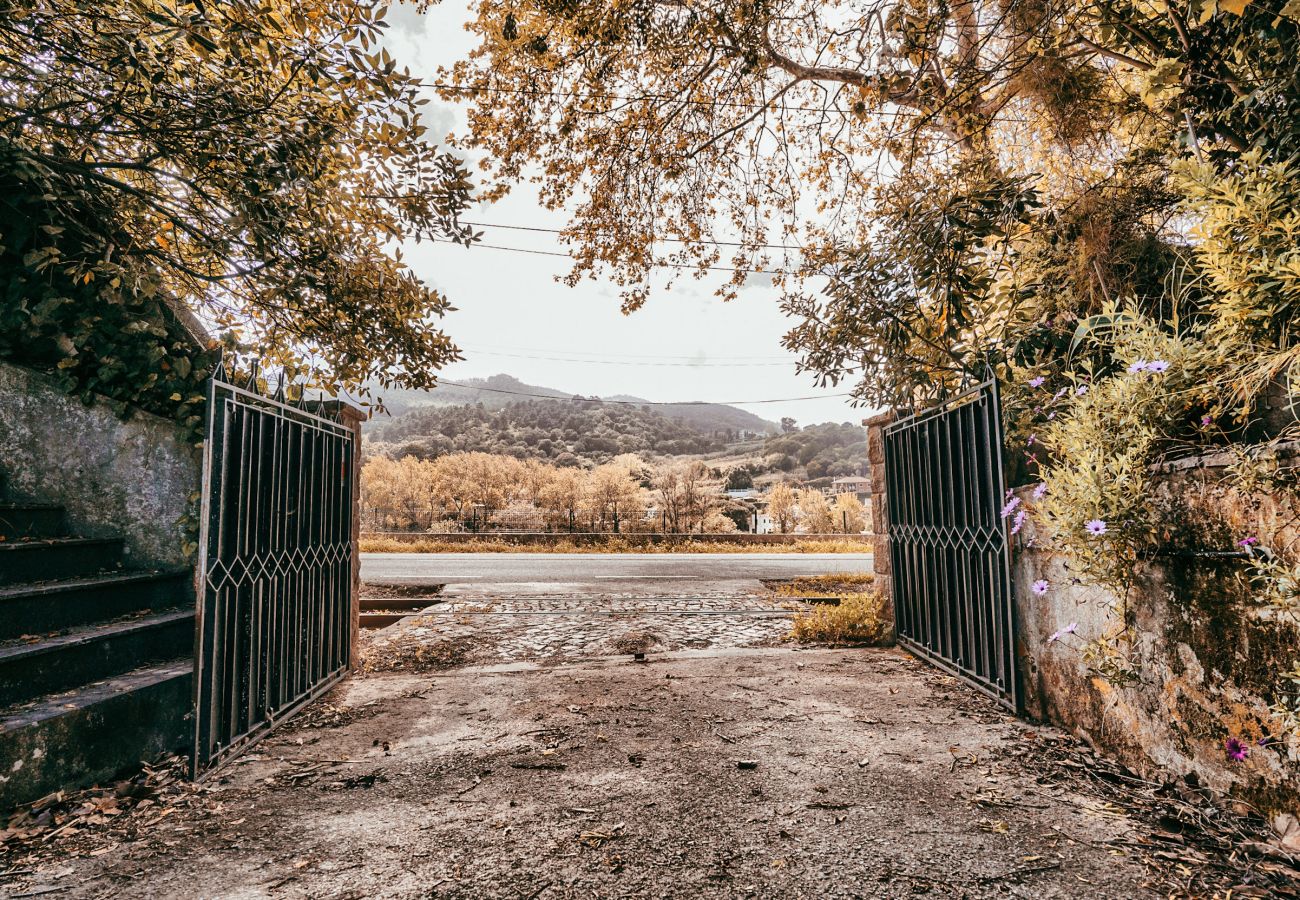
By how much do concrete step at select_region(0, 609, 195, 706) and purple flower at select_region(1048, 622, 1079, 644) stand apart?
5.12 m

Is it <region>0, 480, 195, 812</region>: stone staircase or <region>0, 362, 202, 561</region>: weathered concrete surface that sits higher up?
<region>0, 362, 202, 561</region>: weathered concrete surface

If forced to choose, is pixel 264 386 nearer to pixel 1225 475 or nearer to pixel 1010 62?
pixel 1225 475

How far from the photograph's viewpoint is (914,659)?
5359 mm

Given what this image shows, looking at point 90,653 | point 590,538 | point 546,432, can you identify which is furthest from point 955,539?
point 546,432

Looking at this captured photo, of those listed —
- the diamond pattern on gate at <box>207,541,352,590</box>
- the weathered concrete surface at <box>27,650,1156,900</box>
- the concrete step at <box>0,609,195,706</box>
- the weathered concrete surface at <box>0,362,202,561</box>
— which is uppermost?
the weathered concrete surface at <box>0,362,202,561</box>

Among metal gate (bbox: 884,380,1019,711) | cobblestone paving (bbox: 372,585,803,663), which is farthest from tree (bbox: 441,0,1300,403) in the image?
cobblestone paving (bbox: 372,585,803,663)

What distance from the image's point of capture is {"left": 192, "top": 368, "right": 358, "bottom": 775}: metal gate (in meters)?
3.17

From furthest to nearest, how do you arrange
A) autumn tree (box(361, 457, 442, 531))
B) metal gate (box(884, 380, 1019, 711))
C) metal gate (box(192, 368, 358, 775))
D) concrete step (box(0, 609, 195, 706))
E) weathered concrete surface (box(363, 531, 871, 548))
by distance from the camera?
1. autumn tree (box(361, 457, 442, 531))
2. weathered concrete surface (box(363, 531, 871, 548))
3. metal gate (box(884, 380, 1019, 711))
4. metal gate (box(192, 368, 358, 775))
5. concrete step (box(0, 609, 195, 706))

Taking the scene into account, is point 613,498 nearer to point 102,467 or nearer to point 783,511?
point 783,511

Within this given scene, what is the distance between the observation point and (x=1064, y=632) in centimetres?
329

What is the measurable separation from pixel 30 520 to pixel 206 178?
247cm

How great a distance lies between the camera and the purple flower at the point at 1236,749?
2359mm

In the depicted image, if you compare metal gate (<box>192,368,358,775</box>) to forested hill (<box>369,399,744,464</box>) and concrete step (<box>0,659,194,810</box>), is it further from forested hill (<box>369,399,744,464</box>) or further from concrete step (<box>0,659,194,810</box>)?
forested hill (<box>369,399,744,464</box>)

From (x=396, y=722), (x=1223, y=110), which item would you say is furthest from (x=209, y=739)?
(x=1223, y=110)
